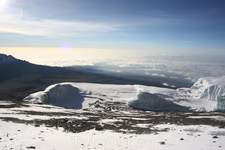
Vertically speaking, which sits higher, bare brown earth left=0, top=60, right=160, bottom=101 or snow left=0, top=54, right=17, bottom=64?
snow left=0, top=54, right=17, bottom=64

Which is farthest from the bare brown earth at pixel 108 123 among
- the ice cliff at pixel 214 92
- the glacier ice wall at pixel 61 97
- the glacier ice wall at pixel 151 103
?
the glacier ice wall at pixel 61 97

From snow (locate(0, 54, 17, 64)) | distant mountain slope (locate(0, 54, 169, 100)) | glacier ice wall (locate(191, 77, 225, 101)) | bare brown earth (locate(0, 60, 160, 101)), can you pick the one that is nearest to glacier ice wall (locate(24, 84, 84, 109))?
glacier ice wall (locate(191, 77, 225, 101))

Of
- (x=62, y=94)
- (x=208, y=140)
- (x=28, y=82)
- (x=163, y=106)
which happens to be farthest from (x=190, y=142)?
(x=28, y=82)

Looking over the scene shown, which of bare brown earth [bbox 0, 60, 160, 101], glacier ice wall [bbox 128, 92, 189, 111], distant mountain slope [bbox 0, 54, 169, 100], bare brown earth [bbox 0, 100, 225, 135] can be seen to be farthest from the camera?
distant mountain slope [bbox 0, 54, 169, 100]

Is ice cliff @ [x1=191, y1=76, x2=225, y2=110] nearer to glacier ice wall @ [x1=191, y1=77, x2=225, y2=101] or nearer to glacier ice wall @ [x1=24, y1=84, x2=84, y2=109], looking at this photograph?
glacier ice wall @ [x1=191, y1=77, x2=225, y2=101]

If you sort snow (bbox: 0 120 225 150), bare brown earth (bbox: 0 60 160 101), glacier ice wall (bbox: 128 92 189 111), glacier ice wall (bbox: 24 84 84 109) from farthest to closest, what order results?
bare brown earth (bbox: 0 60 160 101) → glacier ice wall (bbox: 24 84 84 109) → glacier ice wall (bbox: 128 92 189 111) → snow (bbox: 0 120 225 150)

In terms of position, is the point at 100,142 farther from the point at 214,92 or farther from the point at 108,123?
the point at 214,92

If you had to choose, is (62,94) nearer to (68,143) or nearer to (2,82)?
(68,143)

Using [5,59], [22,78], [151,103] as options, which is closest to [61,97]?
[151,103]
